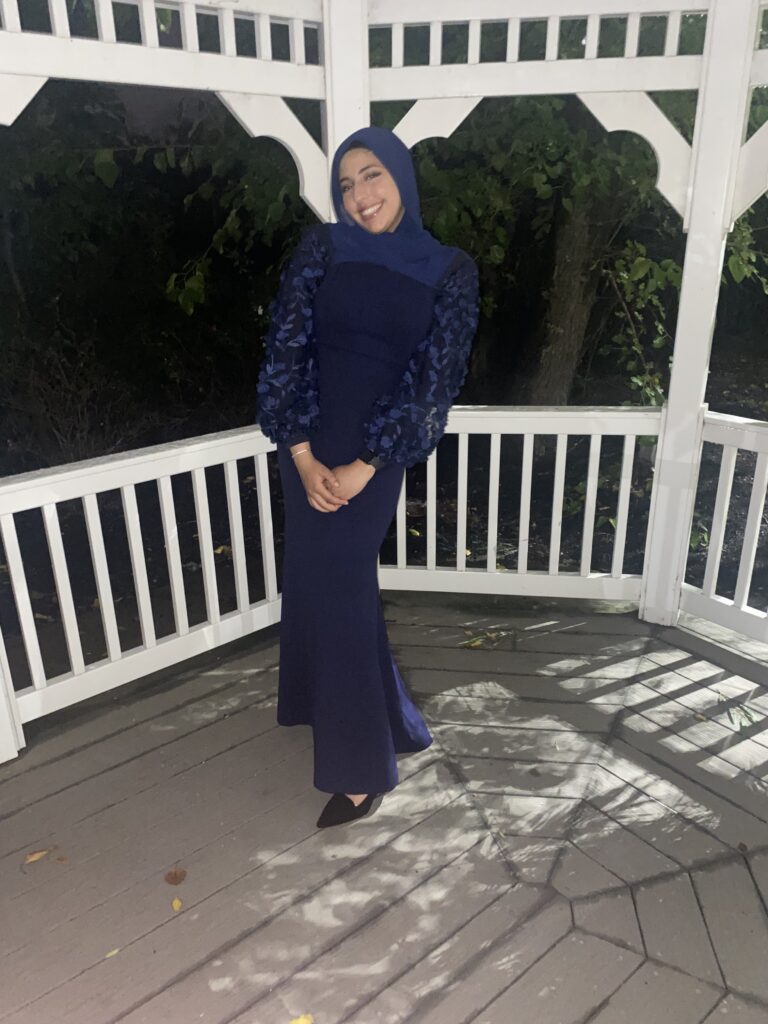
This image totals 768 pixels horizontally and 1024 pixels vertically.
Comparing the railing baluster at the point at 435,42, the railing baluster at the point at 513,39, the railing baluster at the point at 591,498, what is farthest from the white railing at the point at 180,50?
the railing baluster at the point at 591,498

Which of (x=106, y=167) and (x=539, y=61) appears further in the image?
(x=106, y=167)

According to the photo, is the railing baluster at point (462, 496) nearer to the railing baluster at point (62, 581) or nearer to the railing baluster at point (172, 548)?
the railing baluster at point (172, 548)

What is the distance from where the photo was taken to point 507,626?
10.4 ft

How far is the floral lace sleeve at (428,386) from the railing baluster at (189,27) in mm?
1156

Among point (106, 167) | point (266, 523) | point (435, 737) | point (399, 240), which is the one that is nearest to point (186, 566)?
point (266, 523)

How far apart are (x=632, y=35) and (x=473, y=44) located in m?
0.52

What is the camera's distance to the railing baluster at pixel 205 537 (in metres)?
2.74

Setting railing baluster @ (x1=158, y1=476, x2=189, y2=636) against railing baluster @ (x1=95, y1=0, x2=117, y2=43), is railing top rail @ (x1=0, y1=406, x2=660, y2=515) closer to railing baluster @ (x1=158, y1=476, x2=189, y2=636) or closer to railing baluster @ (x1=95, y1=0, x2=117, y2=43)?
railing baluster @ (x1=158, y1=476, x2=189, y2=636)

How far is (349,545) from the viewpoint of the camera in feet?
6.36

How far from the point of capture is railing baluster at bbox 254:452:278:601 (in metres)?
2.96

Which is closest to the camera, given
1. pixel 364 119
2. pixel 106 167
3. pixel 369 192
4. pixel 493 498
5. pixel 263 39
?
pixel 369 192

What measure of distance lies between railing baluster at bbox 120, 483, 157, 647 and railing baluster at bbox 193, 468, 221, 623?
217mm

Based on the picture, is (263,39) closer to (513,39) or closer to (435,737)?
(513,39)

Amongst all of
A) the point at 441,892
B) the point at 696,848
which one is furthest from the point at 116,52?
the point at 696,848
